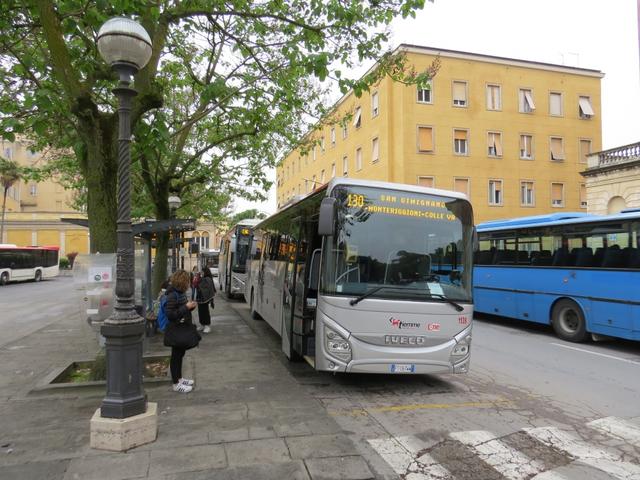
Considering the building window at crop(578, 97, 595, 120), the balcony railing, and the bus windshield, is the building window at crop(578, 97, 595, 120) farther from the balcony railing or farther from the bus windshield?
the bus windshield

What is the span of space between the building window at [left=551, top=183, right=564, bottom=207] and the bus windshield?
30657 mm

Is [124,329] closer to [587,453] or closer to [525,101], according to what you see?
[587,453]

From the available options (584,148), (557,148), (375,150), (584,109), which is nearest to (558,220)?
(375,150)

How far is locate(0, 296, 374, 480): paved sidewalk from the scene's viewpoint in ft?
13.6

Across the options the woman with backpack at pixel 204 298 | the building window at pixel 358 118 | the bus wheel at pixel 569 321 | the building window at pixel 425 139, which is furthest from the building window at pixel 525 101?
the woman with backpack at pixel 204 298

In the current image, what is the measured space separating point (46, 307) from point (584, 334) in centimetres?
1849

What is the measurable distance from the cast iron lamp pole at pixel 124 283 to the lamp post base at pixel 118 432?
80 mm

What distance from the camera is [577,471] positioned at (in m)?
4.29

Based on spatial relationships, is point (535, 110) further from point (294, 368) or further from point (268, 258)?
point (294, 368)

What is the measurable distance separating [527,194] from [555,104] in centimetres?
690

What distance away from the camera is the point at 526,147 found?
33.9 meters

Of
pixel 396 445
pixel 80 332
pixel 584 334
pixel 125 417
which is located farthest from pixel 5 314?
pixel 584 334

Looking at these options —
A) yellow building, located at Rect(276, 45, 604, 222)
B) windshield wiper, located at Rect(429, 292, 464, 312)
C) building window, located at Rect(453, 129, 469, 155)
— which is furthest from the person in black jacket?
building window, located at Rect(453, 129, 469, 155)

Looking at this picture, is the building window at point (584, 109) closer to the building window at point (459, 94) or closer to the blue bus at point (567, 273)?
the building window at point (459, 94)
